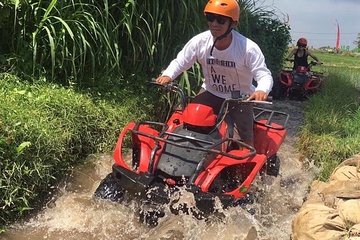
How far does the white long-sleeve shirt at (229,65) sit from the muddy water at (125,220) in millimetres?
949

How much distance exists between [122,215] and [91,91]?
77.1 inches

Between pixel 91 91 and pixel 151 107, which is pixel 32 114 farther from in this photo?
pixel 151 107

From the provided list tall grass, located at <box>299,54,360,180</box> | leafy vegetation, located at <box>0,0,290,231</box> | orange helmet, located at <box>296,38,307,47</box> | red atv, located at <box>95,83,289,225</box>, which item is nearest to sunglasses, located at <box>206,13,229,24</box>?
red atv, located at <box>95,83,289,225</box>

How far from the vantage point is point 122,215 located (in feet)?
14.7

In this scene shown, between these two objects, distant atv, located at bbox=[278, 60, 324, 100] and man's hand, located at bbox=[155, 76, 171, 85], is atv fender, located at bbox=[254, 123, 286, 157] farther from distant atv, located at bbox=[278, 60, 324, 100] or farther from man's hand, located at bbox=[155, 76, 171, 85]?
distant atv, located at bbox=[278, 60, 324, 100]

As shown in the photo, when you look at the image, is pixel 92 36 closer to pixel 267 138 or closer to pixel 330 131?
pixel 267 138

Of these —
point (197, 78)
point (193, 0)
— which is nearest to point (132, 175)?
point (197, 78)

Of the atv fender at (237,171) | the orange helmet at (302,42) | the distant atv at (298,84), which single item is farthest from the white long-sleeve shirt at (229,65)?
the orange helmet at (302,42)

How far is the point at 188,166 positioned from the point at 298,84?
7206 millimetres

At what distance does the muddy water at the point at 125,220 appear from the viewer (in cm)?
413

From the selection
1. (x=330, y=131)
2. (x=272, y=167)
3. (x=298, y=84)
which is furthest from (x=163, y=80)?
(x=298, y=84)

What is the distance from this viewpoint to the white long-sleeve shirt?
15.1ft

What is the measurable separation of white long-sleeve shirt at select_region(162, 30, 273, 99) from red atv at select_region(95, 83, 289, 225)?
1.16 feet

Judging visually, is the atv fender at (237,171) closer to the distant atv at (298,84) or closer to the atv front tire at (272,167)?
the atv front tire at (272,167)
